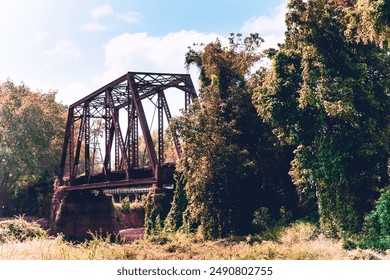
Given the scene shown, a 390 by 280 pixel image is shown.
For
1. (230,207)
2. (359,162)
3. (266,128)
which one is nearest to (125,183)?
(230,207)

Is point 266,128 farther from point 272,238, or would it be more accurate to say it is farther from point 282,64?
point 272,238

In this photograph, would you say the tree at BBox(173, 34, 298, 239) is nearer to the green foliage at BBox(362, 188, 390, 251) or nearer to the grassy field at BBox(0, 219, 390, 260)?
the grassy field at BBox(0, 219, 390, 260)

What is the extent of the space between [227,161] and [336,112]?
21.2 feet

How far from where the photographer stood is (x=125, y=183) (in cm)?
2528

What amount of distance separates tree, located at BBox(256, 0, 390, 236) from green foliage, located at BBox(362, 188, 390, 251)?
33.7 inches

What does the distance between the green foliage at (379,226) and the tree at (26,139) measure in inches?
1645

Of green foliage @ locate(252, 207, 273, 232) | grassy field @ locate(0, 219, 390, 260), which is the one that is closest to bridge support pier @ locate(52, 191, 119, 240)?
green foliage @ locate(252, 207, 273, 232)

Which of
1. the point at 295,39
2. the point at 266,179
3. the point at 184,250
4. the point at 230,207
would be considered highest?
the point at 295,39

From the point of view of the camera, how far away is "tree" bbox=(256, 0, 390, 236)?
15.5 metres

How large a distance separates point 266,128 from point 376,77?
610 centimetres

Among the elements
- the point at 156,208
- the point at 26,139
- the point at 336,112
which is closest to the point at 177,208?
the point at 156,208

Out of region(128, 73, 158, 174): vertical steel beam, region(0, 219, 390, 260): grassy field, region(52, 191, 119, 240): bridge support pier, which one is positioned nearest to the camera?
region(0, 219, 390, 260): grassy field

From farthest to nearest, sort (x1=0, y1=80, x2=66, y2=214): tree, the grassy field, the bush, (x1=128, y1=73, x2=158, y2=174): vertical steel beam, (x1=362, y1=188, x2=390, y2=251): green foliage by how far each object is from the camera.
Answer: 1. (x1=0, y1=80, x2=66, y2=214): tree
2. (x1=128, y1=73, x2=158, y2=174): vertical steel beam
3. the bush
4. (x1=362, y1=188, x2=390, y2=251): green foliage
5. the grassy field

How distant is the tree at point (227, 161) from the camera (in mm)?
19734
